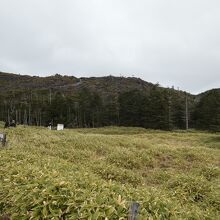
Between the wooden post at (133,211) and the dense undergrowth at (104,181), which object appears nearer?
the wooden post at (133,211)

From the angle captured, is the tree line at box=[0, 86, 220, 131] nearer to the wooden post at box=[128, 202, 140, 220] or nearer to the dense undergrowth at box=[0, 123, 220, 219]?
the dense undergrowth at box=[0, 123, 220, 219]

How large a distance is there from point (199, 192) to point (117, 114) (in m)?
57.8

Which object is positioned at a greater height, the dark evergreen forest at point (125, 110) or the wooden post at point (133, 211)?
the dark evergreen forest at point (125, 110)

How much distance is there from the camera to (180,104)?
6700 cm

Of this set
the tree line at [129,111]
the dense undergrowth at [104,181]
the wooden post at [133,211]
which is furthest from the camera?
the tree line at [129,111]

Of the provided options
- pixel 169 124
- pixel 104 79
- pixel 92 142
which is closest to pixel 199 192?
pixel 92 142

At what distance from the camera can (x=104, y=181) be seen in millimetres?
10406

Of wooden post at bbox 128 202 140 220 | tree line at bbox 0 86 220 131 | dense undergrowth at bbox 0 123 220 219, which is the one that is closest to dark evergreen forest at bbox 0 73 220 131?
tree line at bbox 0 86 220 131

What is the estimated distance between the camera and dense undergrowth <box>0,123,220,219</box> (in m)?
7.58

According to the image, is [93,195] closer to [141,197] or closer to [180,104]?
[141,197]

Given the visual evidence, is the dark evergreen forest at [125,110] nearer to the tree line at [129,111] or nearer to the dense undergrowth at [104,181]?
the tree line at [129,111]

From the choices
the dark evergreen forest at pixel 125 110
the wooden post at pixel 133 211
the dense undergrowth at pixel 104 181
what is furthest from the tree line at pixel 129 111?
the wooden post at pixel 133 211

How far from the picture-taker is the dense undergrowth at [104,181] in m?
7.58

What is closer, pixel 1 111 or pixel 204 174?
pixel 204 174
